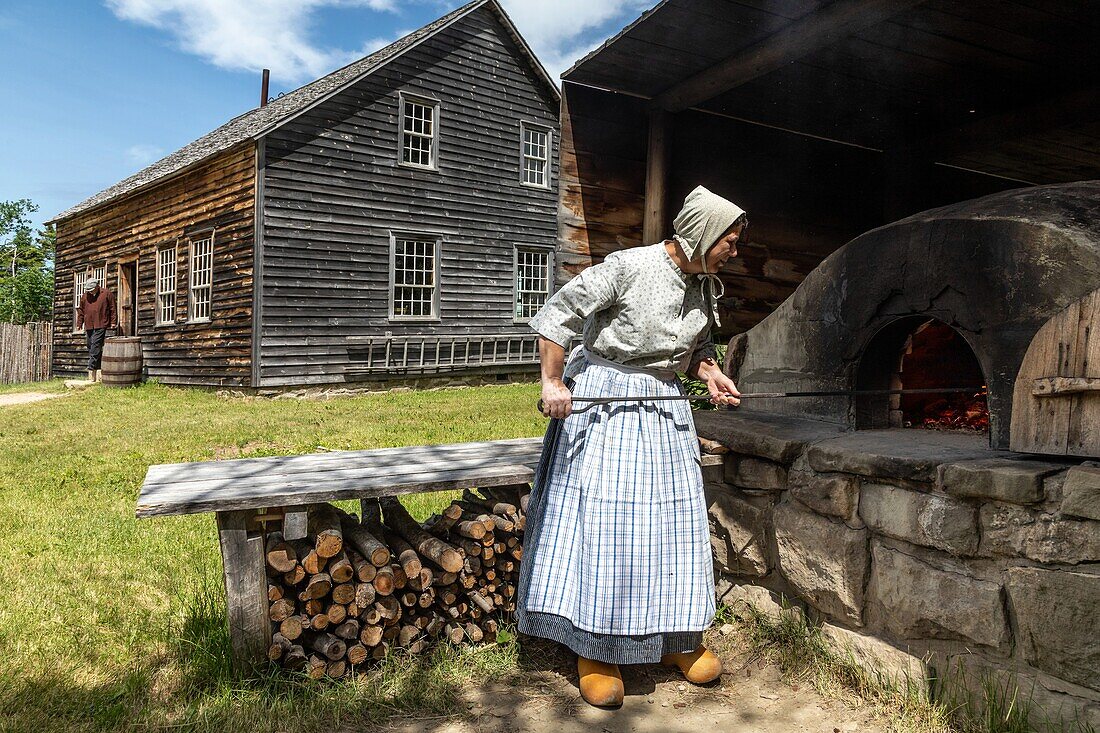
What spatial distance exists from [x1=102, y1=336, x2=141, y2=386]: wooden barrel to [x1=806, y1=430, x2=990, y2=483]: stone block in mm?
14857

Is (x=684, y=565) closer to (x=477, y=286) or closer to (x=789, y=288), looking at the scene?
(x=789, y=288)

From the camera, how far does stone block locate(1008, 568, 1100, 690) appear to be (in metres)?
2.02

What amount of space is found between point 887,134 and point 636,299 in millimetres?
2977

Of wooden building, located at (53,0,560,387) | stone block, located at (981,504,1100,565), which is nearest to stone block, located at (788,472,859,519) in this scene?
stone block, located at (981,504,1100,565)

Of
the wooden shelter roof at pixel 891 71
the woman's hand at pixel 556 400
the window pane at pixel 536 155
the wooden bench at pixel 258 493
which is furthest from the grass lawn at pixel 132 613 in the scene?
the window pane at pixel 536 155

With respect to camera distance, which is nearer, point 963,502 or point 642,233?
point 963,502

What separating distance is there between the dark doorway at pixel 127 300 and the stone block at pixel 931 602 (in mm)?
16969

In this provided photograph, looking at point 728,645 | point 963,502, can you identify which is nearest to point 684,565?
point 728,645

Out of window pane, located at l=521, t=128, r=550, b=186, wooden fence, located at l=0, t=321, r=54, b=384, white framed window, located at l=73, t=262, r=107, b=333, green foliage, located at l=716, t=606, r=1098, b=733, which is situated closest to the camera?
green foliage, located at l=716, t=606, r=1098, b=733

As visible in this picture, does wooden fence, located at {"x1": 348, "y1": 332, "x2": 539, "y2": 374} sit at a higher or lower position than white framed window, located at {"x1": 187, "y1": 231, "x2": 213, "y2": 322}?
lower

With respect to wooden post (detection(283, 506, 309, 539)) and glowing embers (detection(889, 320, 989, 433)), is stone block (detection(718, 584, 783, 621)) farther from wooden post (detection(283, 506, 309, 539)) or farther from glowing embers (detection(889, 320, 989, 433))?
wooden post (detection(283, 506, 309, 539))

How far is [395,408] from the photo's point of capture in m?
10.7

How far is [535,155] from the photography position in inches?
629

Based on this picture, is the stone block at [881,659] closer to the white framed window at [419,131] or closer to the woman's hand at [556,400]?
the woman's hand at [556,400]
